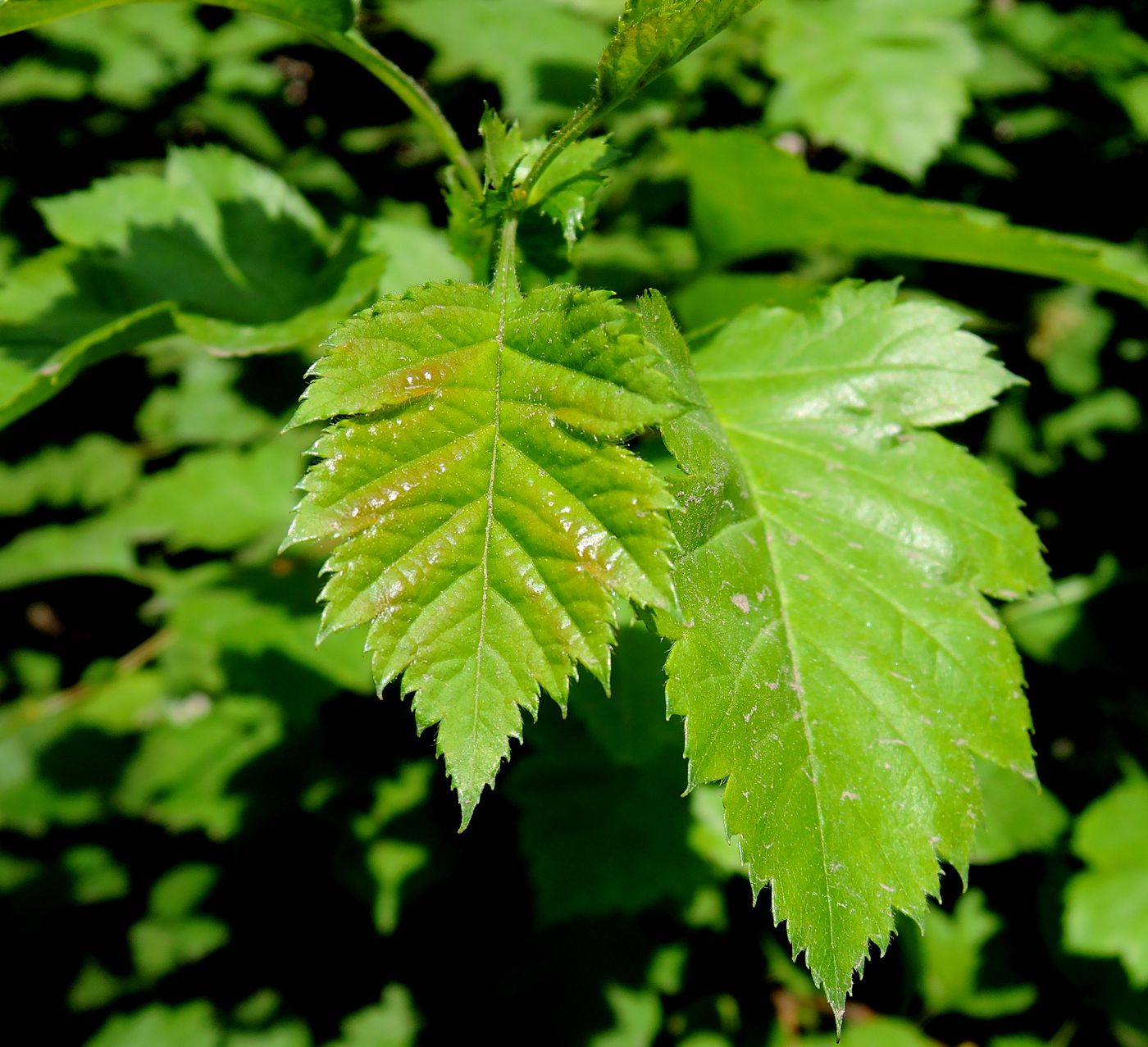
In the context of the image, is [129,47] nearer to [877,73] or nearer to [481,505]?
[877,73]

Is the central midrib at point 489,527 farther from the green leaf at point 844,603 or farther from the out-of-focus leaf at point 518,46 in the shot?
the out-of-focus leaf at point 518,46

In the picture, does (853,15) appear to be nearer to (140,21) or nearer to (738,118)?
(738,118)

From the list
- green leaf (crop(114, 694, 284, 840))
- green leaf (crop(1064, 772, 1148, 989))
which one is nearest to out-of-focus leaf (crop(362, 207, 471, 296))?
green leaf (crop(114, 694, 284, 840))

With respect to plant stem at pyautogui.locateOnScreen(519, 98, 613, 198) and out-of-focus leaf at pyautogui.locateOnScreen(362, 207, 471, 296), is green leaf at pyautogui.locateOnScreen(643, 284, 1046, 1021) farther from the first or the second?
out-of-focus leaf at pyautogui.locateOnScreen(362, 207, 471, 296)

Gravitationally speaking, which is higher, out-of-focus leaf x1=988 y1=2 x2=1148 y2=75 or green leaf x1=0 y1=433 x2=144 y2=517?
out-of-focus leaf x1=988 y1=2 x2=1148 y2=75

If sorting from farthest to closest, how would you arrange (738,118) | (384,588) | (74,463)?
1. (74,463)
2. (738,118)
3. (384,588)

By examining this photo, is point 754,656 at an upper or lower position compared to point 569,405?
lower

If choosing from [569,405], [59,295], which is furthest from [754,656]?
[59,295]
